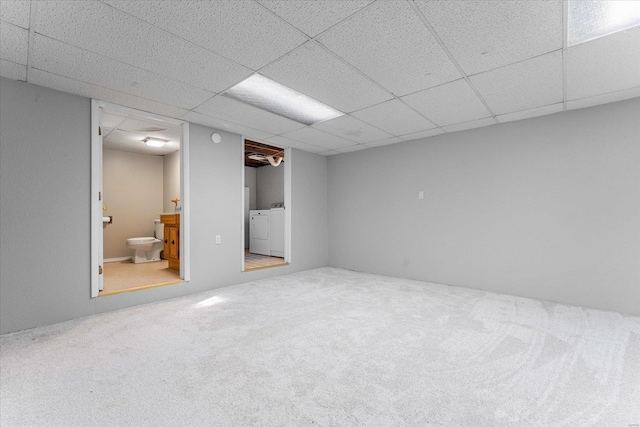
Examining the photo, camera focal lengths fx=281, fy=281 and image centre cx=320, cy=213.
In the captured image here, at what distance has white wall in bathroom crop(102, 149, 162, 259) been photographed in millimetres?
5406

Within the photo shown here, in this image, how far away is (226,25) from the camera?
5.73 ft

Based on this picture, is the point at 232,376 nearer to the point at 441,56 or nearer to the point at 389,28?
the point at 389,28

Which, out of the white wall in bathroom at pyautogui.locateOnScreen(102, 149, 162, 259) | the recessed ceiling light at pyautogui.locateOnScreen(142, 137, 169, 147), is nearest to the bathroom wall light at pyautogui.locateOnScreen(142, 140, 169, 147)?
the recessed ceiling light at pyautogui.locateOnScreen(142, 137, 169, 147)

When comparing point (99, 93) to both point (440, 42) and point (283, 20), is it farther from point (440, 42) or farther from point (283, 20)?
point (440, 42)

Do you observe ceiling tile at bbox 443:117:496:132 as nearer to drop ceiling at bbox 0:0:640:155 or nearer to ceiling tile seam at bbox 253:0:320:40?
drop ceiling at bbox 0:0:640:155

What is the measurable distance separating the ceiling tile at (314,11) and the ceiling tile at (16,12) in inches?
52.2

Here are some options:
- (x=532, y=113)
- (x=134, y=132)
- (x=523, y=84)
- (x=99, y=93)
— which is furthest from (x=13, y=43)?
(x=532, y=113)

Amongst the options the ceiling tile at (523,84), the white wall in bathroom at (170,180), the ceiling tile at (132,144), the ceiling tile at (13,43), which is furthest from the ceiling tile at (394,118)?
the white wall in bathroom at (170,180)

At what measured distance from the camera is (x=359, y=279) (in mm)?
4340

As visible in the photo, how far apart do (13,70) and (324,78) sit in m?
2.47

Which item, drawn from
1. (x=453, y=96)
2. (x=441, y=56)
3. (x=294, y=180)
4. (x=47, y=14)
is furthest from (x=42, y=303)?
(x=453, y=96)

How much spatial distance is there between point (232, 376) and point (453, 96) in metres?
3.03

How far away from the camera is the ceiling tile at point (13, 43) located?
1.75 m

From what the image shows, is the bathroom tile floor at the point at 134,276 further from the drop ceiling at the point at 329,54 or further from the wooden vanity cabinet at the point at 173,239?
the drop ceiling at the point at 329,54
